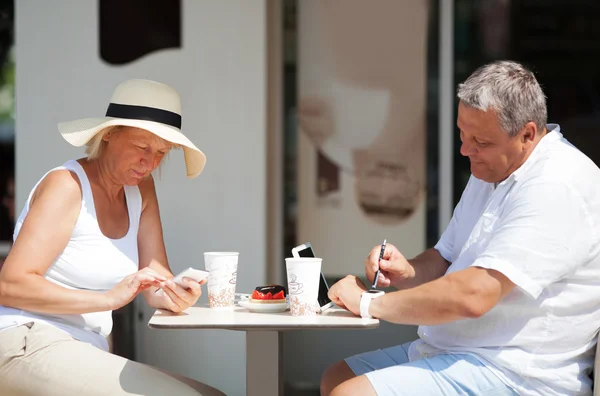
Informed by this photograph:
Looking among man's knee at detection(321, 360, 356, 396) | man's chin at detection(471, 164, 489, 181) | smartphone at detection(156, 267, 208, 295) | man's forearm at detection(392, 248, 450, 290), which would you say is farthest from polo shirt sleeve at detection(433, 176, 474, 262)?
smartphone at detection(156, 267, 208, 295)

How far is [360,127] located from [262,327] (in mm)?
2284

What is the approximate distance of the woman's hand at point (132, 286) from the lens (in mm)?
2607

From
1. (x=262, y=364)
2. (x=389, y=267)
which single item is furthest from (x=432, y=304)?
(x=262, y=364)

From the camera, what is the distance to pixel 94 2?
4.28m

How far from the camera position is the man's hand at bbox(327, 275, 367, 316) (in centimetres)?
254

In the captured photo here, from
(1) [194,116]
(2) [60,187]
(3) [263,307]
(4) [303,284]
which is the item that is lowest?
(3) [263,307]

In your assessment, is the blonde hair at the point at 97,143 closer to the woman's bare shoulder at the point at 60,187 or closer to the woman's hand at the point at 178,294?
the woman's bare shoulder at the point at 60,187

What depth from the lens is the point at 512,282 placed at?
237cm

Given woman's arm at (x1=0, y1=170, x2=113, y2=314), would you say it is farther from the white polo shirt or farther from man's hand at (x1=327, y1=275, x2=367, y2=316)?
the white polo shirt

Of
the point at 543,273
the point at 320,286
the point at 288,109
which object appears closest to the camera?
the point at 543,273

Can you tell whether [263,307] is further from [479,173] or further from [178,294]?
[479,173]

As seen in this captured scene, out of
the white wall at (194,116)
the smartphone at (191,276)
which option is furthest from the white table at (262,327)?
the white wall at (194,116)

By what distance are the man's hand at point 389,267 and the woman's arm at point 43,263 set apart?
0.92 m

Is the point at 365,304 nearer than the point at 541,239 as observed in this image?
No
